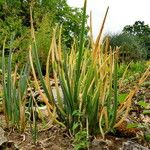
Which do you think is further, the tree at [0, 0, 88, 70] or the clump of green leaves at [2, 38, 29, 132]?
the tree at [0, 0, 88, 70]

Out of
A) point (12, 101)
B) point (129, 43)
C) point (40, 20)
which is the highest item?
point (40, 20)

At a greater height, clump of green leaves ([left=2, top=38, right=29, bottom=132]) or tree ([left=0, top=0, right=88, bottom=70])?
tree ([left=0, top=0, right=88, bottom=70])

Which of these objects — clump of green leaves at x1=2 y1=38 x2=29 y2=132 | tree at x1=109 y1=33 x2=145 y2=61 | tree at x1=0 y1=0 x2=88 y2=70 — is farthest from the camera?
tree at x1=109 y1=33 x2=145 y2=61

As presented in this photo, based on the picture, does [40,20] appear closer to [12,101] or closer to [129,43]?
[129,43]

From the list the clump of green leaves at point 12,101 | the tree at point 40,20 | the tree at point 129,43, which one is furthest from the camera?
the tree at point 129,43

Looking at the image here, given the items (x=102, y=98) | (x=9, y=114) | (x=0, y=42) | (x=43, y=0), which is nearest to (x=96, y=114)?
(x=102, y=98)

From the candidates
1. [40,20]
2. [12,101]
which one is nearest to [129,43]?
[40,20]

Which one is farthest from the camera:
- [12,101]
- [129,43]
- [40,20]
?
[129,43]

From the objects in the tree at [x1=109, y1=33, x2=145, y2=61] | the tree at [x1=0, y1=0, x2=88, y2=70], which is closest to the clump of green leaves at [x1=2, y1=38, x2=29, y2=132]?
the tree at [x1=0, y1=0, x2=88, y2=70]

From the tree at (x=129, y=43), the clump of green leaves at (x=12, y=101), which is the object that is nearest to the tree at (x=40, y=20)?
the tree at (x=129, y=43)

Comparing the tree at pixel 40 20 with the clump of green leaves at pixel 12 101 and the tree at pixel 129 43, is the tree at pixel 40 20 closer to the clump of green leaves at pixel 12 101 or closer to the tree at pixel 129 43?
the tree at pixel 129 43

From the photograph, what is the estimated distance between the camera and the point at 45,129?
376 centimetres

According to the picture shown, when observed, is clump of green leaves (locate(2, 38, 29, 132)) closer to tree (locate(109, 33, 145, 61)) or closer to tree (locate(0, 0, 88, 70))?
tree (locate(0, 0, 88, 70))

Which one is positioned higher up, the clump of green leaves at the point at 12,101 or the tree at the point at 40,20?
the tree at the point at 40,20
